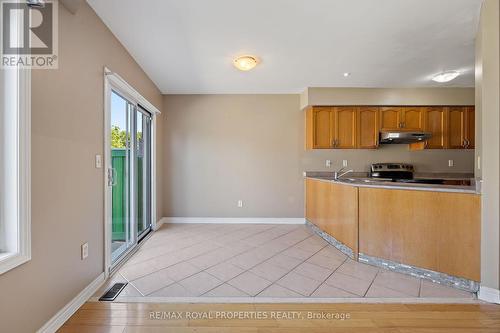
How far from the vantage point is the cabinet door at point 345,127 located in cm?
412

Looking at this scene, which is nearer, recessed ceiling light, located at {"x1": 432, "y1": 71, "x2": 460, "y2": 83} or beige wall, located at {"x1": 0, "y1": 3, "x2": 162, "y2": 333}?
beige wall, located at {"x1": 0, "y1": 3, "x2": 162, "y2": 333}

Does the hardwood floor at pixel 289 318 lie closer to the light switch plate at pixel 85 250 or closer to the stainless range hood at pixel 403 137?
the light switch plate at pixel 85 250

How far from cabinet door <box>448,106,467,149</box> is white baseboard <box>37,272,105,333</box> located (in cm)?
568

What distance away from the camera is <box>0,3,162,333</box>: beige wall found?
1391mm

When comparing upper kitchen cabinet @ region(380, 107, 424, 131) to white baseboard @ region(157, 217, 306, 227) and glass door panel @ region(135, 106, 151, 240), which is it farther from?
glass door panel @ region(135, 106, 151, 240)

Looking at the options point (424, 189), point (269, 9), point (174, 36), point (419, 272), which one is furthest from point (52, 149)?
point (419, 272)

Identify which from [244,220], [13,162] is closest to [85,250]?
[13,162]

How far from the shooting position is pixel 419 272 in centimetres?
229

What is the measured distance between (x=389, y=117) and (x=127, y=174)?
446cm

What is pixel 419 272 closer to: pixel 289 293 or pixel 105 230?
pixel 289 293

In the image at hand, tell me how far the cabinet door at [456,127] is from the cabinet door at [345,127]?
176 cm

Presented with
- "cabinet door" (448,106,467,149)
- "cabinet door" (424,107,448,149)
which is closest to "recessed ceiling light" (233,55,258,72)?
"cabinet door" (424,107,448,149)

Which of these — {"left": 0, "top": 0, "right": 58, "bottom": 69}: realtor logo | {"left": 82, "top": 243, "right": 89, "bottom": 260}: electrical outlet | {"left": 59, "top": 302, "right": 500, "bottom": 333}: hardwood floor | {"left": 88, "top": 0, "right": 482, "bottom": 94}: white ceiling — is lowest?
{"left": 59, "top": 302, "right": 500, "bottom": 333}: hardwood floor

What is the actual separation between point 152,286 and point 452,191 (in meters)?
2.94
